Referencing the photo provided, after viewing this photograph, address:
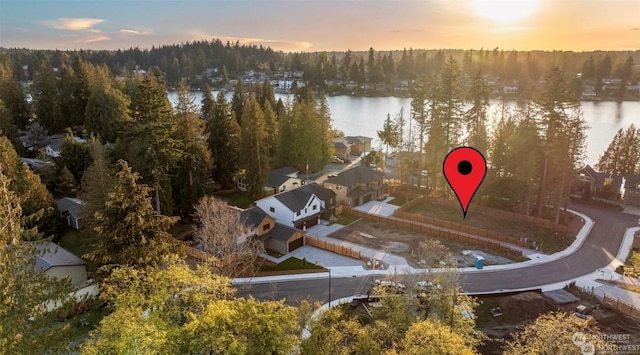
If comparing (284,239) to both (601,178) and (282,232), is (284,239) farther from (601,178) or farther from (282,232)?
(601,178)

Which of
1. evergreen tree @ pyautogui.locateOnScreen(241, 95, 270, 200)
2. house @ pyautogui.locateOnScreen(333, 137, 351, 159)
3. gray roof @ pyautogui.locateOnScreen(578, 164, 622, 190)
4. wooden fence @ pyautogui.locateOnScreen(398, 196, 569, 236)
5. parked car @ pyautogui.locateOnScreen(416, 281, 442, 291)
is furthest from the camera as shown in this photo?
house @ pyautogui.locateOnScreen(333, 137, 351, 159)

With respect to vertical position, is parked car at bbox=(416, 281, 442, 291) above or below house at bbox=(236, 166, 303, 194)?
above

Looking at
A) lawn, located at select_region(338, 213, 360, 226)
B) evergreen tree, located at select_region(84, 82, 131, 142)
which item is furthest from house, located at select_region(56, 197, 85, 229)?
lawn, located at select_region(338, 213, 360, 226)

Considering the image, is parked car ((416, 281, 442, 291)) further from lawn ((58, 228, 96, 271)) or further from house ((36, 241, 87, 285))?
lawn ((58, 228, 96, 271))

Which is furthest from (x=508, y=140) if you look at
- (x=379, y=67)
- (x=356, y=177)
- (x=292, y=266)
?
(x=379, y=67)

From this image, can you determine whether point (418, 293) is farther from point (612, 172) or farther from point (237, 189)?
point (612, 172)

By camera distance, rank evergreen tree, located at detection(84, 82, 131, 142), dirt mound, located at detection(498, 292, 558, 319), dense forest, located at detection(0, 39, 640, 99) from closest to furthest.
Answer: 1. dirt mound, located at detection(498, 292, 558, 319)
2. evergreen tree, located at detection(84, 82, 131, 142)
3. dense forest, located at detection(0, 39, 640, 99)

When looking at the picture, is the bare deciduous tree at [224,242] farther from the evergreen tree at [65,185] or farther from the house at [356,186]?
the evergreen tree at [65,185]
